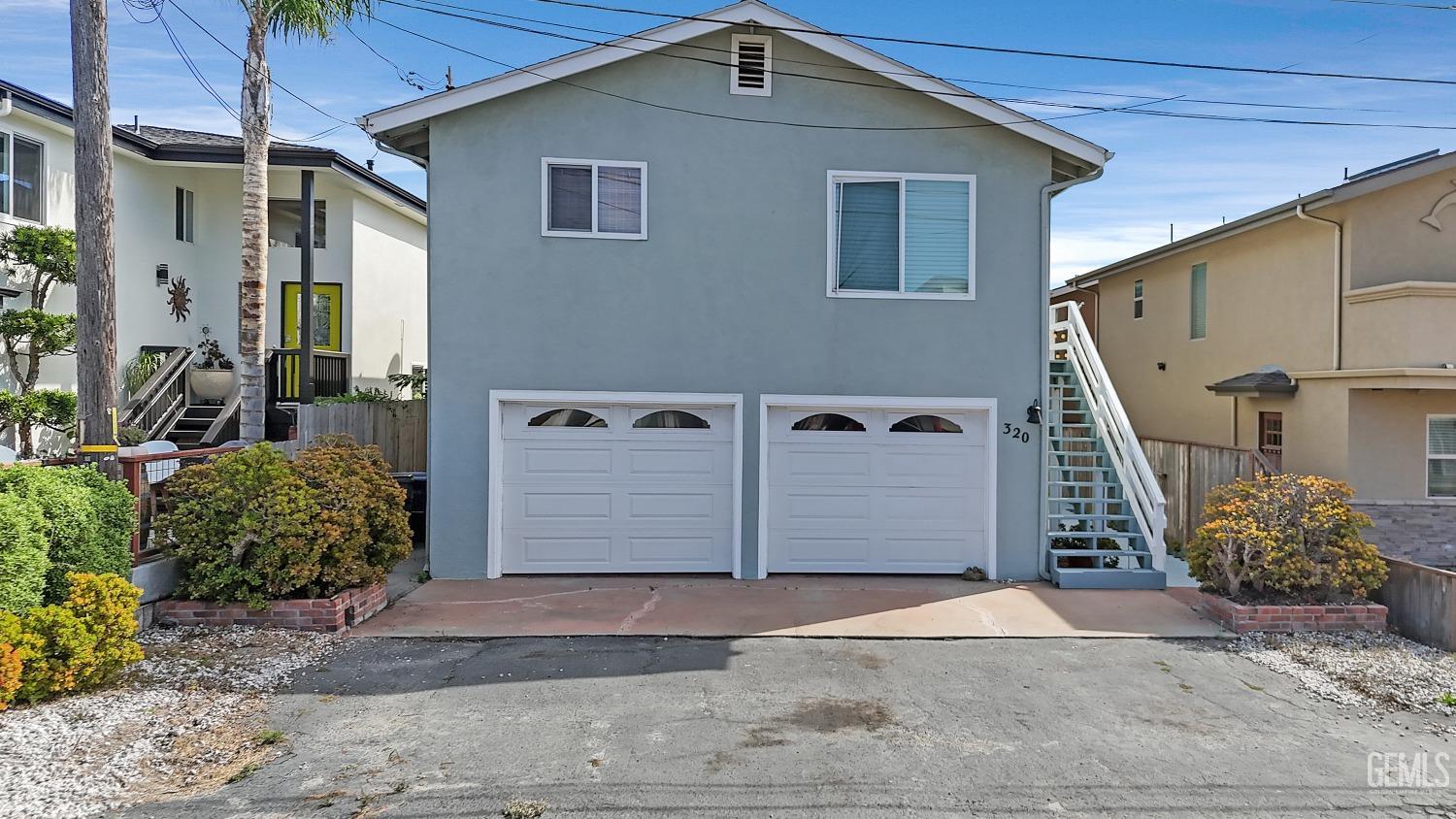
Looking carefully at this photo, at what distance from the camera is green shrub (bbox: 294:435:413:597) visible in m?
7.54

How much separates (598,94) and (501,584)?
5.69 meters

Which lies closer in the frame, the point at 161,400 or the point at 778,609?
the point at 778,609

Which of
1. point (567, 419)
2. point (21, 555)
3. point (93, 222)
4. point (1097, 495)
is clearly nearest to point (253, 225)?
point (93, 222)

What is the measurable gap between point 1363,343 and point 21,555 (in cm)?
1506

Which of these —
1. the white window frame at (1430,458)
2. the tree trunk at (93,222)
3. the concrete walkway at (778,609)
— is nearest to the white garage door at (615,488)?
the concrete walkway at (778,609)

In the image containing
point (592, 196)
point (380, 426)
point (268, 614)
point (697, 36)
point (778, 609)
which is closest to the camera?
point (268, 614)

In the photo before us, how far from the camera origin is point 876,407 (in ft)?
32.5

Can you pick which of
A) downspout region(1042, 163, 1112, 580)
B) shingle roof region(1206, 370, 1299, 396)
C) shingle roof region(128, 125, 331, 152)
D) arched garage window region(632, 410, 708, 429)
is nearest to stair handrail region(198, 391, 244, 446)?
shingle roof region(128, 125, 331, 152)

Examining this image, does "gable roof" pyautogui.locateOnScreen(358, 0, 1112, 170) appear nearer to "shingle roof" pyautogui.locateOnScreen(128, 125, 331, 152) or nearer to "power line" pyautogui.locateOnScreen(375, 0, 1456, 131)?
"power line" pyautogui.locateOnScreen(375, 0, 1456, 131)

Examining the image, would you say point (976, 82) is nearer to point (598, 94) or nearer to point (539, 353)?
point (598, 94)

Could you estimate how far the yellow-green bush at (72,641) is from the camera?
5.25 meters

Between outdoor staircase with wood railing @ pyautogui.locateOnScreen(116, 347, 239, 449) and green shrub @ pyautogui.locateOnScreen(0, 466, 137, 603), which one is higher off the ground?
outdoor staircase with wood railing @ pyautogui.locateOnScreen(116, 347, 239, 449)

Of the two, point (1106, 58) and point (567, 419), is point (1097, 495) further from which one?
point (567, 419)

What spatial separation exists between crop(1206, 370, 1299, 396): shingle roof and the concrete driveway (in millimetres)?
7309
